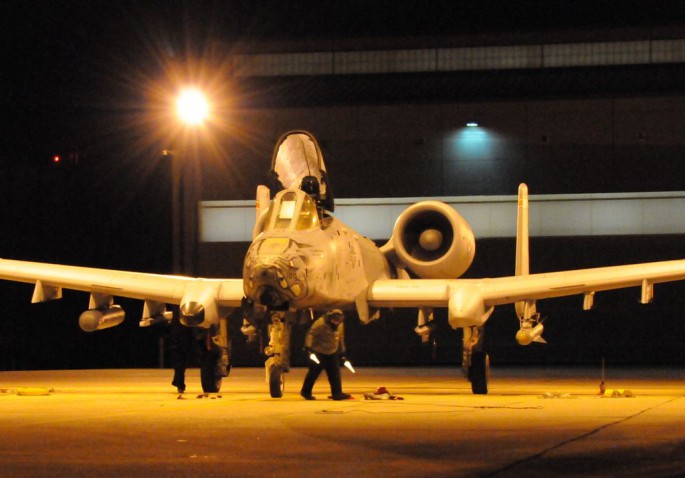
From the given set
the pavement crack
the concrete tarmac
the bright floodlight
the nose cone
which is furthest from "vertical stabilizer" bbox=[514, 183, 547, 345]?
the bright floodlight

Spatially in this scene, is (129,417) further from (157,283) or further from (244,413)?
(157,283)

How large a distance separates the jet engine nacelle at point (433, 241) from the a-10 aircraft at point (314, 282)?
3 centimetres

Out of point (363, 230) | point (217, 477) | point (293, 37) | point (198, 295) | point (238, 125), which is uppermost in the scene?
point (293, 37)

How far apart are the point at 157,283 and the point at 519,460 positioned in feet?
39.9

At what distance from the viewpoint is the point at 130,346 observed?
45.4 m

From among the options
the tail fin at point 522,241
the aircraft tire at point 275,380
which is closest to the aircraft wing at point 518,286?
the aircraft tire at point 275,380

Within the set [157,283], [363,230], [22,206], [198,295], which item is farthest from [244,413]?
[22,206]

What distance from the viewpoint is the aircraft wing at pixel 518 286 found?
20812 mm

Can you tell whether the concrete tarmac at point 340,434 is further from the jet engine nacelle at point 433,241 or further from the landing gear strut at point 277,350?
the jet engine nacelle at point 433,241

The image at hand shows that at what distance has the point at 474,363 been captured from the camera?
21.3 metres

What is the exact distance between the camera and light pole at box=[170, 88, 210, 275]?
86.5 feet

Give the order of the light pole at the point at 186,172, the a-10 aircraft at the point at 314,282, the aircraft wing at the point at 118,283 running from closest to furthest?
1. the a-10 aircraft at the point at 314,282
2. the aircraft wing at the point at 118,283
3. the light pole at the point at 186,172

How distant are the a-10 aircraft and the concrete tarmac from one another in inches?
48.4

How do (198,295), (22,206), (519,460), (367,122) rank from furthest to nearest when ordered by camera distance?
(22,206)
(367,122)
(198,295)
(519,460)
